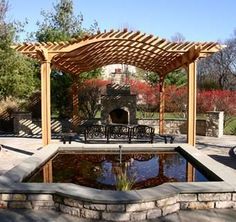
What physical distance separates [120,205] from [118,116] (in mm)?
12529

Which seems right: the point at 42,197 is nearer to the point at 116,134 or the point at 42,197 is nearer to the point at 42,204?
the point at 42,204

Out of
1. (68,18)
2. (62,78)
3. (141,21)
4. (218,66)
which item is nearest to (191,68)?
(62,78)

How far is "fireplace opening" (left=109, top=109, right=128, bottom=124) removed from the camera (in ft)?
57.3

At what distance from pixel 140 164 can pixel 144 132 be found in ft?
12.4

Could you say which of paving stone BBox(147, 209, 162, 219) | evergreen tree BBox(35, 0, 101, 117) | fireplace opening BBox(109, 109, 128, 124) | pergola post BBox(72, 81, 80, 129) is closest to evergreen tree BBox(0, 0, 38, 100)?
evergreen tree BBox(35, 0, 101, 117)

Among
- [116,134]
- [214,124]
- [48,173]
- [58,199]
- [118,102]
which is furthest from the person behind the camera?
[118,102]

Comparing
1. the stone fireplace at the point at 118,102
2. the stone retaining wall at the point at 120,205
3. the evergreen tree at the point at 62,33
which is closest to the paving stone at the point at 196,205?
the stone retaining wall at the point at 120,205

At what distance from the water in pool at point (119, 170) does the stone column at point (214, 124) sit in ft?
18.7

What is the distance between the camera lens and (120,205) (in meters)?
5.18

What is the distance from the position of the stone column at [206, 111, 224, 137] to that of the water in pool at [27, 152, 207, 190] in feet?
18.7

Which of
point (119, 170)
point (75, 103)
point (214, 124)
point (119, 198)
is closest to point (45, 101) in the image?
point (119, 170)

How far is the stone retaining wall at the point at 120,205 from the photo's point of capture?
204 inches

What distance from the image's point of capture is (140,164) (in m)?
9.30

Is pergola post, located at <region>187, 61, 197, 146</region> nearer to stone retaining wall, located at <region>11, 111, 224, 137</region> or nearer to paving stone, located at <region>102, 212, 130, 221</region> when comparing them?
stone retaining wall, located at <region>11, 111, 224, 137</region>
